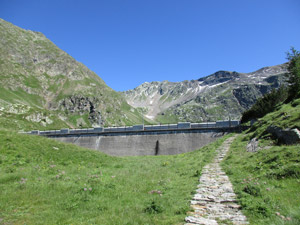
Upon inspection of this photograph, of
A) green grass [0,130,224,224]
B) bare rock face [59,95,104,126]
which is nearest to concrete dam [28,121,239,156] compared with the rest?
green grass [0,130,224,224]

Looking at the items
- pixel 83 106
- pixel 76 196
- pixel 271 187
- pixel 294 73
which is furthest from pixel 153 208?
pixel 83 106

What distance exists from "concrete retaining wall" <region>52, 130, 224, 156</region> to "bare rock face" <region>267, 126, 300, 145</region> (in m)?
27.2

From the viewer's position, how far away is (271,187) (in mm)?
9109

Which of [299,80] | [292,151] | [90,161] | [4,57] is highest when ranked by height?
[4,57]

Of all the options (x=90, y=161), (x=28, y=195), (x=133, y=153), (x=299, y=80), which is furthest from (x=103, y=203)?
(x=299, y=80)

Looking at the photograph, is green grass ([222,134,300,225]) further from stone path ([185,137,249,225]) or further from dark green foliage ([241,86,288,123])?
dark green foliage ([241,86,288,123])

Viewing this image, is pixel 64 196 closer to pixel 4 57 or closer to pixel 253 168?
pixel 253 168

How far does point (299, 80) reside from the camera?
4009 centimetres

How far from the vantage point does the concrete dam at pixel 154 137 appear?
45719mm

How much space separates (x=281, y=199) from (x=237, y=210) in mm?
1850

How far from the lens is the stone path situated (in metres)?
6.77

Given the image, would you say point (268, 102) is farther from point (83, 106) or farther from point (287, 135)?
point (83, 106)

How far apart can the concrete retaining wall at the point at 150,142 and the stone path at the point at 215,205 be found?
3448cm

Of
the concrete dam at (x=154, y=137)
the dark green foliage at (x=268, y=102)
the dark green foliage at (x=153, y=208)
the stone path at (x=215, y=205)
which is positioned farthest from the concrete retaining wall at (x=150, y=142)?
the dark green foliage at (x=153, y=208)
